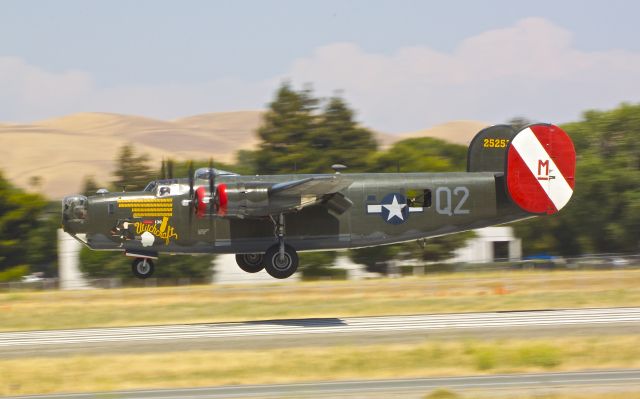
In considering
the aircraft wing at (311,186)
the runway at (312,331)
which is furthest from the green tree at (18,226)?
the aircraft wing at (311,186)

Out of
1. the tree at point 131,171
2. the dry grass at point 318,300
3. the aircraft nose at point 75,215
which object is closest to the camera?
the aircraft nose at point 75,215

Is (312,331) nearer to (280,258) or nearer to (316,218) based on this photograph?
(280,258)

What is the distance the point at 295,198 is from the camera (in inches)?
1086

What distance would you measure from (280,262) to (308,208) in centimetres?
200

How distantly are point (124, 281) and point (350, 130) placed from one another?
3773cm

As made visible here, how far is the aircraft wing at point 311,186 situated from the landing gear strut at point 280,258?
1332mm

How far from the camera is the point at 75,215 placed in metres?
28.0

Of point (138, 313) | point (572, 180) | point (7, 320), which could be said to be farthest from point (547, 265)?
point (7, 320)

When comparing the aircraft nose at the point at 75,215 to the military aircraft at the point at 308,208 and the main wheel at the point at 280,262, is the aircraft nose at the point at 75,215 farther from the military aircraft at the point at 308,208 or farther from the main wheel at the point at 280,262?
the main wheel at the point at 280,262

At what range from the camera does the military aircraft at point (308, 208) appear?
90.7ft

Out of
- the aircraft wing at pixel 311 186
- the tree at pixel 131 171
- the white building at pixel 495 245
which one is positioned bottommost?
the white building at pixel 495 245

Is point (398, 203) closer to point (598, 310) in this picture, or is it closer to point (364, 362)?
point (598, 310)

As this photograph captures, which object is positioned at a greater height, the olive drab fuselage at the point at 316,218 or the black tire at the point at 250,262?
the olive drab fuselage at the point at 316,218

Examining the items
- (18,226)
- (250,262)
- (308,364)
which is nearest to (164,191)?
(250,262)
